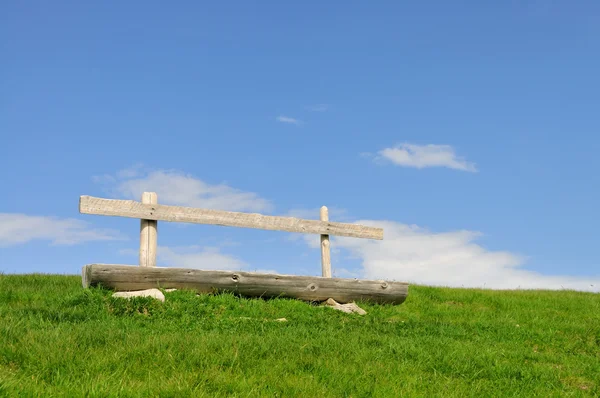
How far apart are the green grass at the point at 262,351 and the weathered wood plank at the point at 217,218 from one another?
199cm

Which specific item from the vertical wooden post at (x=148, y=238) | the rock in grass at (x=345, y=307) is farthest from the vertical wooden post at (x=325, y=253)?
the vertical wooden post at (x=148, y=238)

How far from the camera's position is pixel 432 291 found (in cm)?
1920

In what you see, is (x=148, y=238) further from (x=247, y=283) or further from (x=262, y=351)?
(x=262, y=351)

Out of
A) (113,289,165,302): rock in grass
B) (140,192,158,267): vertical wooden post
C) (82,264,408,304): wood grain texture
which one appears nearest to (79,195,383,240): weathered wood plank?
(140,192,158,267): vertical wooden post

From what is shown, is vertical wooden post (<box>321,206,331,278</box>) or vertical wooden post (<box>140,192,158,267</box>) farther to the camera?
vertical wooden post (<box>321,206,331,278</box>)

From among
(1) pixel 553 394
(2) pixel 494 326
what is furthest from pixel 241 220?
(1) pixel 553 394

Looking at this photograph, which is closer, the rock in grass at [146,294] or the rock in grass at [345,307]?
the rock in grass at [146,294]

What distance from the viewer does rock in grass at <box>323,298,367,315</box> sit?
47.9 feet

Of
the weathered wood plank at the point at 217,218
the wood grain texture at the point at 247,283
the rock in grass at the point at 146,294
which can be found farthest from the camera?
the weathered wood plank at the point at 217,218

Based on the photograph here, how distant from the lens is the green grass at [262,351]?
6555mm

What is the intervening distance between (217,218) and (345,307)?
393 cm

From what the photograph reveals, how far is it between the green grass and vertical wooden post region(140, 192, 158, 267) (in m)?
1.30

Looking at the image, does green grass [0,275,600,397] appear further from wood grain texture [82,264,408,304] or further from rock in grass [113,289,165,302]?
wood grain texture [82,264,408,304]

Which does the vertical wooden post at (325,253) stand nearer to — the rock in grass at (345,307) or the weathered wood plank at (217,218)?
the weathered wood plank at (217,218)
